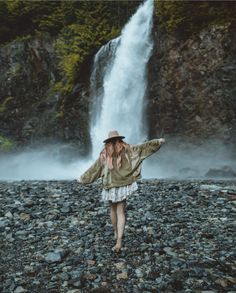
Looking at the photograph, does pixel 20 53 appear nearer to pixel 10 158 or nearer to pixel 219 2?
pixel 10 158

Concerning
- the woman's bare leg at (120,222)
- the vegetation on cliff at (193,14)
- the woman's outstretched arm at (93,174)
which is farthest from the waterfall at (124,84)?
the woman's bare leg at (120,222)

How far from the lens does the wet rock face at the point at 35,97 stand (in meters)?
23.5

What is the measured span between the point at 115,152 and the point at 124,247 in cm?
153

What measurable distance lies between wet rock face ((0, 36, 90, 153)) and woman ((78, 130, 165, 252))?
17.7m

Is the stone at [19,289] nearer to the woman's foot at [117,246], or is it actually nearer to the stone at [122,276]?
the stone at [122,276]

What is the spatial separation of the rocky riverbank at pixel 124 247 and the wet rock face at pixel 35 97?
14580mm

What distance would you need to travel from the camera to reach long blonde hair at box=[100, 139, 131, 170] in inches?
216

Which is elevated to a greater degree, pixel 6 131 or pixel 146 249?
pixel 6 131

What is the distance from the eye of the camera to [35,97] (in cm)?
2498

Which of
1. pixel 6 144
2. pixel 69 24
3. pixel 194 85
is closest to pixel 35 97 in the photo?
pixel 6 144

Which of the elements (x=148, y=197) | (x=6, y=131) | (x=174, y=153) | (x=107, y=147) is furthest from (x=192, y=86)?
(x=107, y=147)

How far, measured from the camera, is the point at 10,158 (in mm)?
23609

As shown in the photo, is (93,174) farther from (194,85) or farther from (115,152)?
(194,85)

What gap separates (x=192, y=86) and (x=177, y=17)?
3.82m
